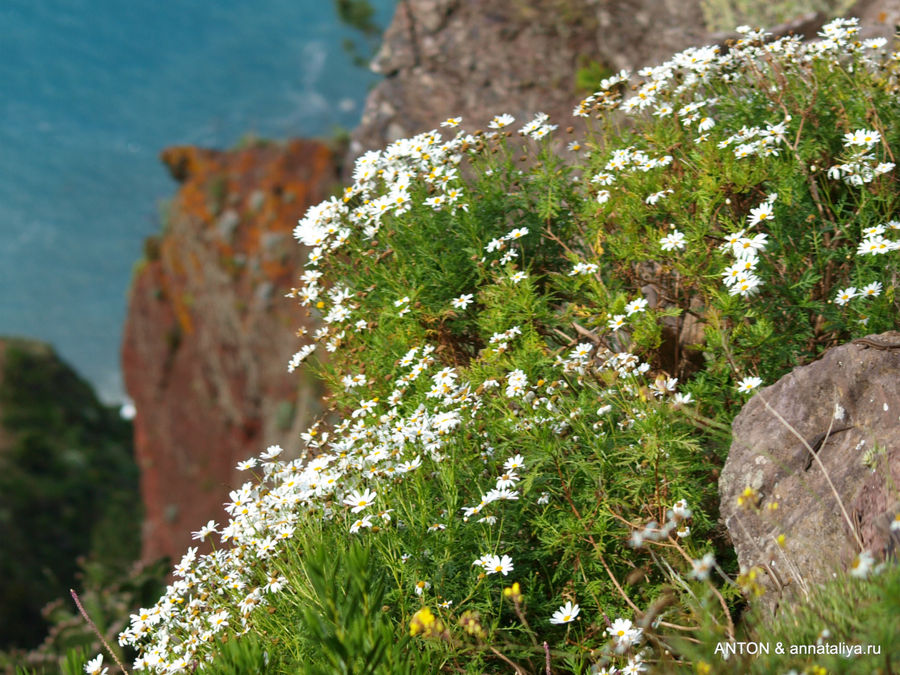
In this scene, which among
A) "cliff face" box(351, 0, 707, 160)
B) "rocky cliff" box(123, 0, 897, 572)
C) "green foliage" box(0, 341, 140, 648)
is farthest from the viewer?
"green foliage" box(0, 341, 140, 648)

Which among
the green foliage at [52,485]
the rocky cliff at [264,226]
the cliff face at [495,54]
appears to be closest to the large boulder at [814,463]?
the rocky cliff at [264,226]

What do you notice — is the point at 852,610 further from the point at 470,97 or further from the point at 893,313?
the point at 470,97

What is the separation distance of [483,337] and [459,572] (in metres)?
1.50

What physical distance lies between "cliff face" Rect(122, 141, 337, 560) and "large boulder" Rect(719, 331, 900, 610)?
13.6 m

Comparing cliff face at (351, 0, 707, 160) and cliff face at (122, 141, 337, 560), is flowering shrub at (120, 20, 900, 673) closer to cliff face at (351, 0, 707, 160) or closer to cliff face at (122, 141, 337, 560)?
cliff face at (351, 0, 707, 160)

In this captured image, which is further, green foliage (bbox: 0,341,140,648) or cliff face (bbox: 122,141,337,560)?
green foliage (bbox: 0,341,140,648)

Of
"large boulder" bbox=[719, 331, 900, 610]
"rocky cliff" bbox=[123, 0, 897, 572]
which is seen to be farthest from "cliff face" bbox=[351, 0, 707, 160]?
"large boulder" bbox=[719, 331, 900, 610]

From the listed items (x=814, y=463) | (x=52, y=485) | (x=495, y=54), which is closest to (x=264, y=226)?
(x=495, y=54)

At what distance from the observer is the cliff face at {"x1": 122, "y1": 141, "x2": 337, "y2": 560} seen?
1875 cm

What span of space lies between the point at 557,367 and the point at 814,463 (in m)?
1.17

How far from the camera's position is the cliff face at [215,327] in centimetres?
1875

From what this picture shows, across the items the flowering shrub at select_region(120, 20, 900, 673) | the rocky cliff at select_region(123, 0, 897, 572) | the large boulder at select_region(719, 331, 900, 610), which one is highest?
the rocky cliff at select_region(123, 0, 897, 572)

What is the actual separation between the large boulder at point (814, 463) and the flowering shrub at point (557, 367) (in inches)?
8.0

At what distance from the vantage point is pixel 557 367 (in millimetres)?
3717
